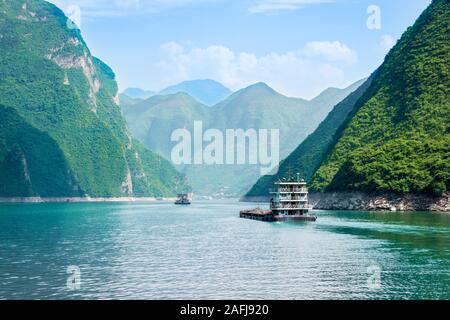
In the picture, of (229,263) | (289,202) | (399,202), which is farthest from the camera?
(399,202)

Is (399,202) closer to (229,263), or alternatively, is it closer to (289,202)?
(289,202)

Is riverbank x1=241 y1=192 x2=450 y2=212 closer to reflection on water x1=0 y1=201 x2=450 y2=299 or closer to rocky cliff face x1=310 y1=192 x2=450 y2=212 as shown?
rocky cliff face x1=310 y1=192 x2=450 y2=212

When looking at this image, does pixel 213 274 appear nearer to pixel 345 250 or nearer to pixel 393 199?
pixel 345 250

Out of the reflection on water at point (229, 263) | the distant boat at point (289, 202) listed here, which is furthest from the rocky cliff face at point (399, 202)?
the reflection on water at point (229, 263)

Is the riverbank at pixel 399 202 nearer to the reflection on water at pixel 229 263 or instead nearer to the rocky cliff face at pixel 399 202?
the rocky cliff face at pixel 399 202

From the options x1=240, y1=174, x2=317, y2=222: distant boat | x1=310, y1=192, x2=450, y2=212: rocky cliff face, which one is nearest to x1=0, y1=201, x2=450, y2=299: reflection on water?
x1=240, y1=174, x2=317, y2=222: distant boat

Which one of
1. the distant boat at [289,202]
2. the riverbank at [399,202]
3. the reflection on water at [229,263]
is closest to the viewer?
the reflection on water at [229,263]

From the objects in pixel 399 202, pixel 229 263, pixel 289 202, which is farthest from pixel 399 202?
pixel 229 263
